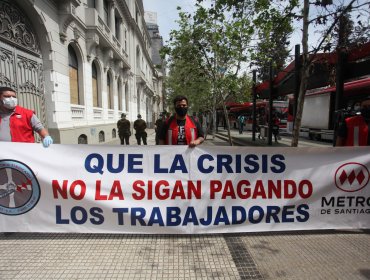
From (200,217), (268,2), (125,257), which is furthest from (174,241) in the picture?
(268,2)

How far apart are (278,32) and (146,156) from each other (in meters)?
4.63

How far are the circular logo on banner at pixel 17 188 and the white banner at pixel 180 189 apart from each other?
1 centimetres

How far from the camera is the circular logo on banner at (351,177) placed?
3.70 meters

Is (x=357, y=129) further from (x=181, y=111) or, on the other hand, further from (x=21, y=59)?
(x=21, y=59)

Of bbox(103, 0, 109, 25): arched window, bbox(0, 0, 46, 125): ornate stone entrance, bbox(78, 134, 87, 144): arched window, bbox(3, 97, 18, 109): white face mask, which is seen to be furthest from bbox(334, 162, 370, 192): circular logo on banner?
bbox(103, 0, 109, 25): arched window

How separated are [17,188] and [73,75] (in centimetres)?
1000

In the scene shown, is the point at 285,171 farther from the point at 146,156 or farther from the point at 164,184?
the point at 146,156

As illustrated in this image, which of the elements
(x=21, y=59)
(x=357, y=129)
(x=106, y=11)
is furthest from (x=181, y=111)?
(x=106, y=11)

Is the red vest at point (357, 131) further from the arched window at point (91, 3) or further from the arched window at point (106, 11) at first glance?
the arched window at point (106, 11)

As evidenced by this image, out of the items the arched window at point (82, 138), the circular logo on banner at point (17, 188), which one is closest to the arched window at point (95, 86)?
the arched window at point (82, 138)

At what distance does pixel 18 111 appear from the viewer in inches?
145

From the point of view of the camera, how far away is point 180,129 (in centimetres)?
408

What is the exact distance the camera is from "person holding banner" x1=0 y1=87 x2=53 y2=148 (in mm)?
3562

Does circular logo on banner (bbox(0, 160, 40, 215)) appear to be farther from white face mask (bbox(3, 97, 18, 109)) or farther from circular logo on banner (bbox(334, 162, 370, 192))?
circular logo on banner (bbox(334, 162, 370, 192))
